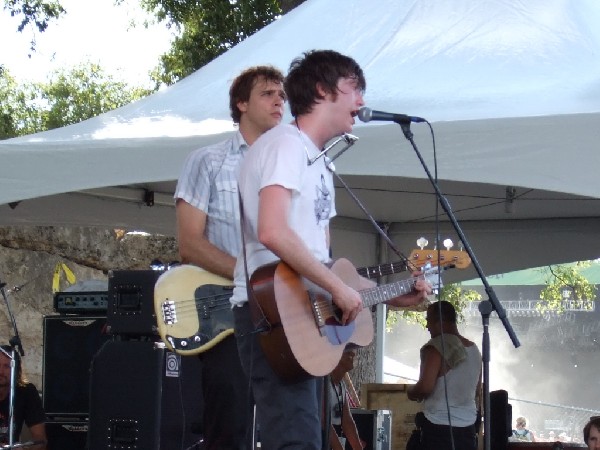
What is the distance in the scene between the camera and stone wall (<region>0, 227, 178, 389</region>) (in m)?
10.5

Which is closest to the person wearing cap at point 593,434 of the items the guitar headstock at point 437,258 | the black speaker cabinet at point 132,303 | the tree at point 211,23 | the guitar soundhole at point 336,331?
the guitar headstock at point 437,258

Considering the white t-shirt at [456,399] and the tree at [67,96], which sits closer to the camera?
the white t-shirt at [456,399]

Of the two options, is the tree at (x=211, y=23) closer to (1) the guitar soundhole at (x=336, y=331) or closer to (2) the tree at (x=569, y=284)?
(2) the tree at (x=569, y=284)

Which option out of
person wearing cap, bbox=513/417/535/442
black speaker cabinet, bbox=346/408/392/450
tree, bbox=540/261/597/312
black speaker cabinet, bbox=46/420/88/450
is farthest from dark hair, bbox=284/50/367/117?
tree, bbox=540/261/597/312

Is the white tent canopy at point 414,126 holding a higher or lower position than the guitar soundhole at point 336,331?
higher

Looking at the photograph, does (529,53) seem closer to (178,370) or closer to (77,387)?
(178,370)

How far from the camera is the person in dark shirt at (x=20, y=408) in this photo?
634cm

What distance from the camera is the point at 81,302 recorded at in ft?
21.7

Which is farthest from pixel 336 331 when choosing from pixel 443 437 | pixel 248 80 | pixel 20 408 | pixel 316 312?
pixel 20 408

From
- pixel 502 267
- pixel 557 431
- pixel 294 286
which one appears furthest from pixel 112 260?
pixel 557 431

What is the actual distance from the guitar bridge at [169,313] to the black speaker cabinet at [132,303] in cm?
104

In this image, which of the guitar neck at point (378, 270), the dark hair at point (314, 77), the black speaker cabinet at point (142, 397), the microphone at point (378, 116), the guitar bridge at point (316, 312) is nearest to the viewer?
the guitar bridge at point (316, 312)

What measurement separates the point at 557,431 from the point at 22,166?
62.6 feet

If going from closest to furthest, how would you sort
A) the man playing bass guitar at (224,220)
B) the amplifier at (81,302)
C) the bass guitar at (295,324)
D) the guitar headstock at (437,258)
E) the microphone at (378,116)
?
the bass guitar at (295,324) < the microphone at (378,116) < the man playing bass guitar at (224,220) < the guitar headstock at (437,258) < the amplifier at (81,302)
